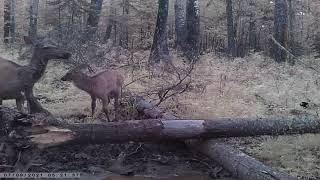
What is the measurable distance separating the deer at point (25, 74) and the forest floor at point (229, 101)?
126 centimetres

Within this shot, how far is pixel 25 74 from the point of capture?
27.3 feet

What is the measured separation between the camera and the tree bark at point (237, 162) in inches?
226

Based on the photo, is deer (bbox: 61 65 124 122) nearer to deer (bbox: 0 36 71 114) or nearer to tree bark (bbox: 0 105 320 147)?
deer (bbox: 0 36 71 114)

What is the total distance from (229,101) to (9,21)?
1822 cm

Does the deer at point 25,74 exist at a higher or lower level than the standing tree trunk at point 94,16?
lower

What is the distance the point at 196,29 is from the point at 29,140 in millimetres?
12969

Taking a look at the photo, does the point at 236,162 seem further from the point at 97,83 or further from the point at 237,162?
the point at 97,83

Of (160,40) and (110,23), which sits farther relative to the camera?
(110,23)

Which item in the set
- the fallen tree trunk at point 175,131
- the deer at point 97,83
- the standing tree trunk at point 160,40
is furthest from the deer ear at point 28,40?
the standing tree trunk at point 160,40

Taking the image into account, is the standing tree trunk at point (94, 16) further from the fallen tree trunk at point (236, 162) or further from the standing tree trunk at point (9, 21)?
the fallen tree trunk at point (236, 162)

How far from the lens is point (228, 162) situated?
21.6 feet

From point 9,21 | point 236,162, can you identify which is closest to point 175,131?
point 236,162

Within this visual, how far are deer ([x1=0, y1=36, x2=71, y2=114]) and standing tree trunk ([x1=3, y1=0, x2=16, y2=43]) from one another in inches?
606

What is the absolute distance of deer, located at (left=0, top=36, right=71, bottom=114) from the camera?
26.9 ft
